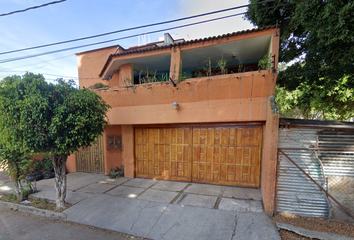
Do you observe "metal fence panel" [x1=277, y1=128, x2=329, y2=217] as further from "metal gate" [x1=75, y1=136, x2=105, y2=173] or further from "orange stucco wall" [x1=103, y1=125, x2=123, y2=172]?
"metal gate" [x1=75, y1=136, x2=105, y2=173]

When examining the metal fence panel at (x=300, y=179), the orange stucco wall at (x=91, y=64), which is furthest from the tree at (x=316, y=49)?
the orange stucco wall at (x=91, y=64)

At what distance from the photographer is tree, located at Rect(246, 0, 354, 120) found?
13.4 feet

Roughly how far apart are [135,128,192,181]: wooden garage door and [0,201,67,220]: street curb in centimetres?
313

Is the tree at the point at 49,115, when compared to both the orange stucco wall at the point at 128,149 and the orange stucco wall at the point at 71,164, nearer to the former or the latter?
the orange stucco wall at the point at 128,149

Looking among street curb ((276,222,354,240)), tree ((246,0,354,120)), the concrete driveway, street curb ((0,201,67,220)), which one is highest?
tree ((246,0,354,120))

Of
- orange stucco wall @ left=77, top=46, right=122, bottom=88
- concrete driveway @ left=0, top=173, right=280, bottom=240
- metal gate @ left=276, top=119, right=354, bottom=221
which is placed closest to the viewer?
concrete driveway @ left=0, top=173, right=280, bottom=240

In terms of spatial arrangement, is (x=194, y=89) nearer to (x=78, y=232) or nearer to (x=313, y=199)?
(x=313, y=199)

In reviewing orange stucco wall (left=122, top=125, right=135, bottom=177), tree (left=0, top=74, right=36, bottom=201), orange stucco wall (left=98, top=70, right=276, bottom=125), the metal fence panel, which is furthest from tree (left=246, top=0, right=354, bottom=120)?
tree (left=0, top=74, right=36, bottom=201)

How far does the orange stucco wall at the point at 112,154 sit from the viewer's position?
749 cm

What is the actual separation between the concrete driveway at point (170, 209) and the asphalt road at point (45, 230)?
17 cm

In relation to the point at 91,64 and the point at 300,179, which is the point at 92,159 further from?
the point at 300,179

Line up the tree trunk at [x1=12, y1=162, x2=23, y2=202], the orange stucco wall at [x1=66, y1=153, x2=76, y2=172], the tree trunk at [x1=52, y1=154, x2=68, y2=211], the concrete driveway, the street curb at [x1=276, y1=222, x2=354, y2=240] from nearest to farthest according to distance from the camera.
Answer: the street curb at [x1=276, y1=222, x2=354, y2=240]
the concrete driveway
the tree trunk at [x1=52, y1=154, x2=68, y2=211]
the tree trunk at [x1=12, y1=162, x2=23, y2=202]
the orange stucco wall at [x1=66, y1=153, x2=76, y2=172]

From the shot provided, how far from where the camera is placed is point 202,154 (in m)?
6.20

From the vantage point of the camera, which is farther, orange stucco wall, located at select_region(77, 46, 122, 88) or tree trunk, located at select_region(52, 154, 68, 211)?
orange stucco wall, located at select_region(77, 46, 122, 88)
